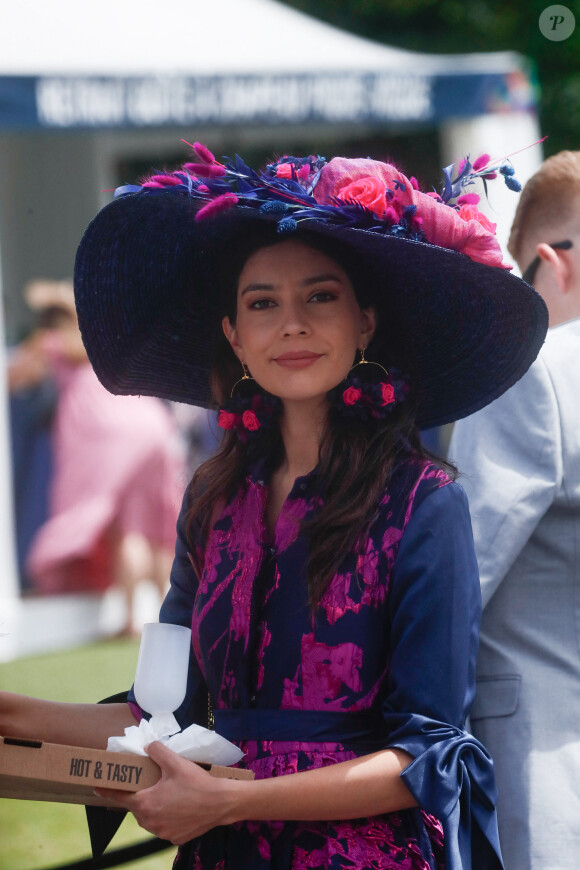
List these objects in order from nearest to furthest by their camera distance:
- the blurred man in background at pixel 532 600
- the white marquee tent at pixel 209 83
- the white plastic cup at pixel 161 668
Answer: the white plastic cup at pixel 161 668 → the blurred man in background at pixel 532 600 → the white marquee tent at pixel 209 83

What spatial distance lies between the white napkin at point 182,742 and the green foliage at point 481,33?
42.9 feet

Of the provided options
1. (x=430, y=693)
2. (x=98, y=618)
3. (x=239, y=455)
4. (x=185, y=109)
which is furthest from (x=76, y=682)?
(x=430, y=693)

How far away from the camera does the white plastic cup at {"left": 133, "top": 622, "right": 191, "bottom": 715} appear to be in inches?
81.9

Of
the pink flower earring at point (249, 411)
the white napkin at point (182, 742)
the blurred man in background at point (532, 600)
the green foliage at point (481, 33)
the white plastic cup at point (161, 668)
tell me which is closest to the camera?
the white napkin at point (182, 742)

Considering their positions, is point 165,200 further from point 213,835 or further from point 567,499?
point 213,835

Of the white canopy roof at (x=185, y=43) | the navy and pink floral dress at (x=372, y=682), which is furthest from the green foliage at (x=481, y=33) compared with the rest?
the navy and pink floral dress at (x=372, y=682)

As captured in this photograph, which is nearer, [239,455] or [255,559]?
[255,559]

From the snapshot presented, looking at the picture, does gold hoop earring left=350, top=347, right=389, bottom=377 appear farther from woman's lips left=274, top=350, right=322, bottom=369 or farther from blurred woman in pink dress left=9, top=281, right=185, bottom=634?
blurred woman in pink dress left=9, top=281, right=185, bottom=634

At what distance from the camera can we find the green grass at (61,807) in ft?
14.7

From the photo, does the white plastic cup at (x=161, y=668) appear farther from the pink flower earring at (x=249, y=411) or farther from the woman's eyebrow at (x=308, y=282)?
the woman's eyebrow at (x=308, y=282)

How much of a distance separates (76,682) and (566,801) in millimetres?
4743

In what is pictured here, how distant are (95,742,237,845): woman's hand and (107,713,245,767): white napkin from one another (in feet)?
0.10

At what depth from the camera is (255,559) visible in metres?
2.26

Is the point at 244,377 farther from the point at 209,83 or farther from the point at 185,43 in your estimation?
the point at 185,43
